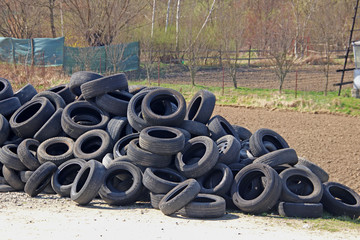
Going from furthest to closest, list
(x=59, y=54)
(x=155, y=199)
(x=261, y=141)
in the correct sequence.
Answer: (x=59, y=54), (x=261, y=141), (x=155, y=199)

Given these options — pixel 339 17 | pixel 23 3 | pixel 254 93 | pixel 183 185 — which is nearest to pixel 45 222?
pixel 183 185

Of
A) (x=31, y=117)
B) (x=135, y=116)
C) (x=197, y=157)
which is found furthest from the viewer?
(x=31, y=117)

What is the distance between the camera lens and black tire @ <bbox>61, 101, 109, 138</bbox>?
36.6 ft

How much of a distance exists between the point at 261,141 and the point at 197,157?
1.53m

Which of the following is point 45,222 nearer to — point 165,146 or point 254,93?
point 165,146

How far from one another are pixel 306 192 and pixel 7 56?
27154 mm

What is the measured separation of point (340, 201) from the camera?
31.6 feet

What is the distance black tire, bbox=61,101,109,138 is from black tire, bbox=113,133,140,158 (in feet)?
2.75

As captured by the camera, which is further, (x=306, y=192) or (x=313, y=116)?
(x=313, y=116)

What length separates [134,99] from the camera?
1136cm

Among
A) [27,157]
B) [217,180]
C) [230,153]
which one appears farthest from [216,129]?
[27,157]

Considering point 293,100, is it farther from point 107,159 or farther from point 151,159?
point 151,159

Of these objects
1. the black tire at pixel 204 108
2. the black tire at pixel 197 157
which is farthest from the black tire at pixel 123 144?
the black tire at pixel 204 108

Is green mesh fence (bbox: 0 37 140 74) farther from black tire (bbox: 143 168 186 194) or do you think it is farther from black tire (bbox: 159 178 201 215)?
black tire (bbox: 159 178 201 215)
